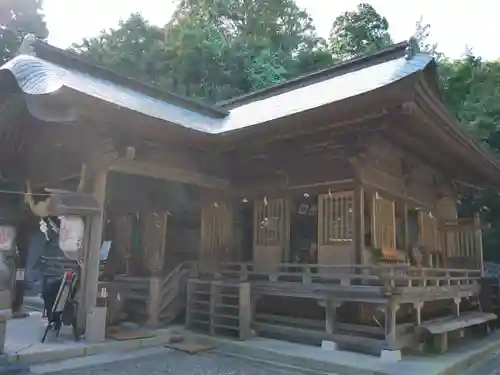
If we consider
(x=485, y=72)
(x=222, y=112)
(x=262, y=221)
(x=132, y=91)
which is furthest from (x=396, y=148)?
(x=485, y=72)

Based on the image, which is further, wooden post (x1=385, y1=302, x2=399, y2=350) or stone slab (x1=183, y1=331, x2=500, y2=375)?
wooden post (x1=385, y1=302, x2=399, y2=350)

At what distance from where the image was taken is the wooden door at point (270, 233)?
832 cm

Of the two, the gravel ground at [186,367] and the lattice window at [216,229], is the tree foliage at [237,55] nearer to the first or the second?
the lattice window at [216,229]

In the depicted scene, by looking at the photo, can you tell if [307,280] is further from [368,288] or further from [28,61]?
[28,61]

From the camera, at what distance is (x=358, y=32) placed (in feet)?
108

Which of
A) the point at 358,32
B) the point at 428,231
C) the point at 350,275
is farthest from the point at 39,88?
the point at 358,32

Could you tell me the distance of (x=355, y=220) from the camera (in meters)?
7.26

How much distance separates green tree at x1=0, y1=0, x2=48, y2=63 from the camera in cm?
1766

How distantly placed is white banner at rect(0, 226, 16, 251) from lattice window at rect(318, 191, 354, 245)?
547cm

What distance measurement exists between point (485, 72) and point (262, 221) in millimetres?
19941

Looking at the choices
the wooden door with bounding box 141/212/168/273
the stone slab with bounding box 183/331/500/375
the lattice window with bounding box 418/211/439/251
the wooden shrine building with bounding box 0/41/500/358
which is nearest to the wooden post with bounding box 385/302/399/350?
the wooden shrine building with bounding box 0/41/500/358

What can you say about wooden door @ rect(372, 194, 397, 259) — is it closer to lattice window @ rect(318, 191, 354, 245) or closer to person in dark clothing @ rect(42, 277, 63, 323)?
lattice window @ rect(318, 191, 354, 245)

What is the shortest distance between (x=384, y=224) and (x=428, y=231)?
2903mm

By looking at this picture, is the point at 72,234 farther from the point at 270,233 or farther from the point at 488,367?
the point at 488,367
